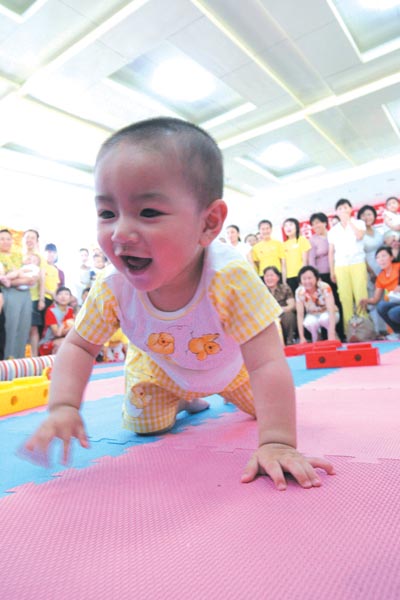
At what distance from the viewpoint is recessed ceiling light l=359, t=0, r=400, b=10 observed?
359cm

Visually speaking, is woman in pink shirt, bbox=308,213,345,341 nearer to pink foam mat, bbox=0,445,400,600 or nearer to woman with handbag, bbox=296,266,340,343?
woman with handbag, bbox=296,266,340,343

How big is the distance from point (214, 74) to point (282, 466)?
169 inches

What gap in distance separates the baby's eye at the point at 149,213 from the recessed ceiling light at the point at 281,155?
5649 millimetres

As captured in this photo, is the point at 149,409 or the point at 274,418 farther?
the point at 149,409

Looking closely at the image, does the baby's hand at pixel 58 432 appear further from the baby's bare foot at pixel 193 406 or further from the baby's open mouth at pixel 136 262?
the baby's bare foot at pixel 193 406

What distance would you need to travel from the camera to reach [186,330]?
1.00 meters

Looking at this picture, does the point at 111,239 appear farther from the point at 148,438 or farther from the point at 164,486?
the point at 148,438

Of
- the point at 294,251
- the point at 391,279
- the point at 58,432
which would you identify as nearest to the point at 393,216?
the point at 391,279

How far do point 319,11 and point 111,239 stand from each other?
369cm

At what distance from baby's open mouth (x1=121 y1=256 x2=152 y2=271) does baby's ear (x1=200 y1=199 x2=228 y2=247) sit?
14cm

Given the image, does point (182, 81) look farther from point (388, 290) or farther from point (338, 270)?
point (388, 290)

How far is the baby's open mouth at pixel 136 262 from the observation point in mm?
794

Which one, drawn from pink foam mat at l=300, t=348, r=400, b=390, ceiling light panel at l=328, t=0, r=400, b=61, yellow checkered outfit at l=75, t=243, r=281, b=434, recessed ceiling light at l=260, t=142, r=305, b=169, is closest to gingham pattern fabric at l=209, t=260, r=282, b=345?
yellow checkered outfit at l=75, t=243, r=281, b=434

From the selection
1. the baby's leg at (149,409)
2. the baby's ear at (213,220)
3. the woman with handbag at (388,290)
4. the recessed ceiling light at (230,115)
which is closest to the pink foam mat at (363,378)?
the baby's leg at (149,409)
